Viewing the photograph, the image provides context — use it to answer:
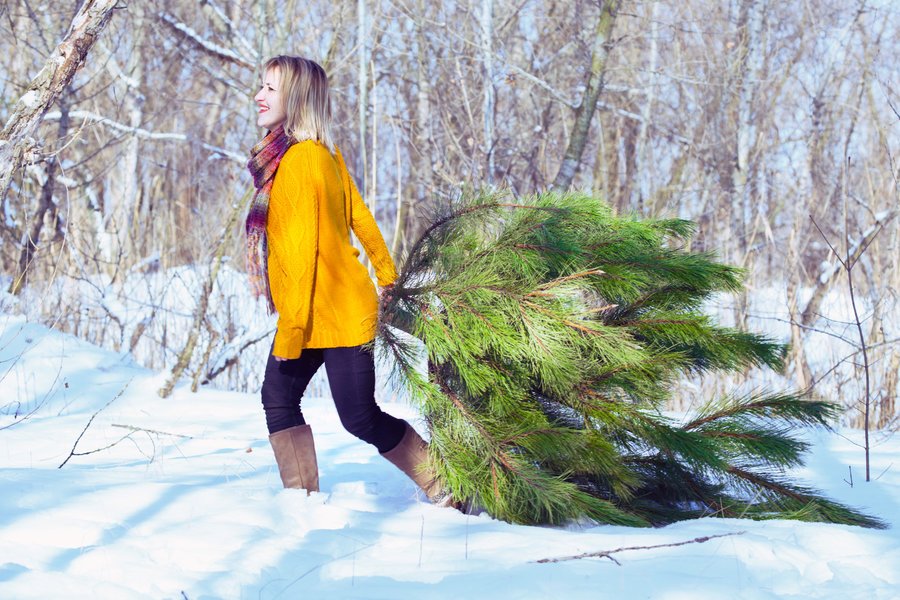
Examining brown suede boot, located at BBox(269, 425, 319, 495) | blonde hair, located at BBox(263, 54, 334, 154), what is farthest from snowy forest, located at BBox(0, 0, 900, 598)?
blonde hair, located at BBox(263, 54, 334, 154)

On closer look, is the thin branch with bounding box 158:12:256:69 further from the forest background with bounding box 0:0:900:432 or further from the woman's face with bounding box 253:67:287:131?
the woman's face with bounding box 253:67:287:131

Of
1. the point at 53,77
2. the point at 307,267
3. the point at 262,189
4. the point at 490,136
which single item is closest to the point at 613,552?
the point at 307,267

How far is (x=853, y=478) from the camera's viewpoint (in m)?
3.91

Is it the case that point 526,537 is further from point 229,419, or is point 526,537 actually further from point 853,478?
point 229,419

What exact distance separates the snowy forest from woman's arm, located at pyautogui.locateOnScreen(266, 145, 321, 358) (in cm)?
35

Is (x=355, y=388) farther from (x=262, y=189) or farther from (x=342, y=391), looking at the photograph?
(x=262, y=189)

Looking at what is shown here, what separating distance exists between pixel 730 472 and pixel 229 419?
3.10m

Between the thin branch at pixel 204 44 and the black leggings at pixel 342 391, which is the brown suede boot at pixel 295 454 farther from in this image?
the thin branch at pixel 204 44

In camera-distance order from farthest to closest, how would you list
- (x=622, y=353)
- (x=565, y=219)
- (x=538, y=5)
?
(x=538, y=5) → (x=565, y=219) → (x=622, y=353)

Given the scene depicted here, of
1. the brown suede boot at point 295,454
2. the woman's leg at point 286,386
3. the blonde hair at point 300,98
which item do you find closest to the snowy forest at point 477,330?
the brown suede boot at point 295,454

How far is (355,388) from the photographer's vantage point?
2.87 metres

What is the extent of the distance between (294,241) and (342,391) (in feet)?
1.76

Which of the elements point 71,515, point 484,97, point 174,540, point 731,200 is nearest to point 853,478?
point 174,540

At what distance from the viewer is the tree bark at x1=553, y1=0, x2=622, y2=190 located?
7.11m
